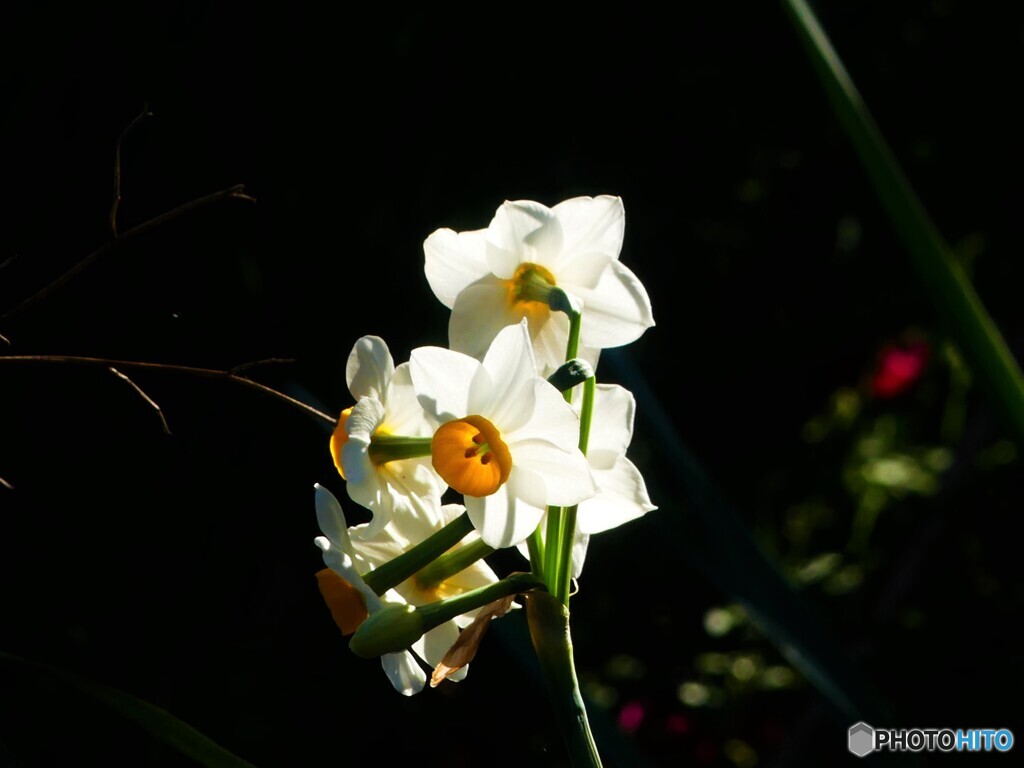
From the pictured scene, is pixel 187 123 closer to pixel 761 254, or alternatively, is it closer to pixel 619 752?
pixel 619 752

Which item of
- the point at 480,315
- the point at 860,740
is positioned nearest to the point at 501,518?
the point at 480,315

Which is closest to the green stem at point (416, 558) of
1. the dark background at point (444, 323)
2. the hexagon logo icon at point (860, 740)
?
the dark background at point (444, 323)

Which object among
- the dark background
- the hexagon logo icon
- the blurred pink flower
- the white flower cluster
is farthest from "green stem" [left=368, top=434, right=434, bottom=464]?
the blurred pink flower

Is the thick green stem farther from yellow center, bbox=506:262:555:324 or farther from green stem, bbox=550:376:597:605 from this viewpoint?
yellow center, bbox=506:262:555:324

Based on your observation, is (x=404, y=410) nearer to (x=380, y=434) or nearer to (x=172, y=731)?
(x=380, y=434)

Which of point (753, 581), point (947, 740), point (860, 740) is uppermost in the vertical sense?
point (753, 581)

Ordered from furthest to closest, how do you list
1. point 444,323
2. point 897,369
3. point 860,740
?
point 897,369
point 444,323
point 860,740

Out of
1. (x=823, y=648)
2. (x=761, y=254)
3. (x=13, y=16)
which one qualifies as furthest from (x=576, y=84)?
(x=823, y=648)
